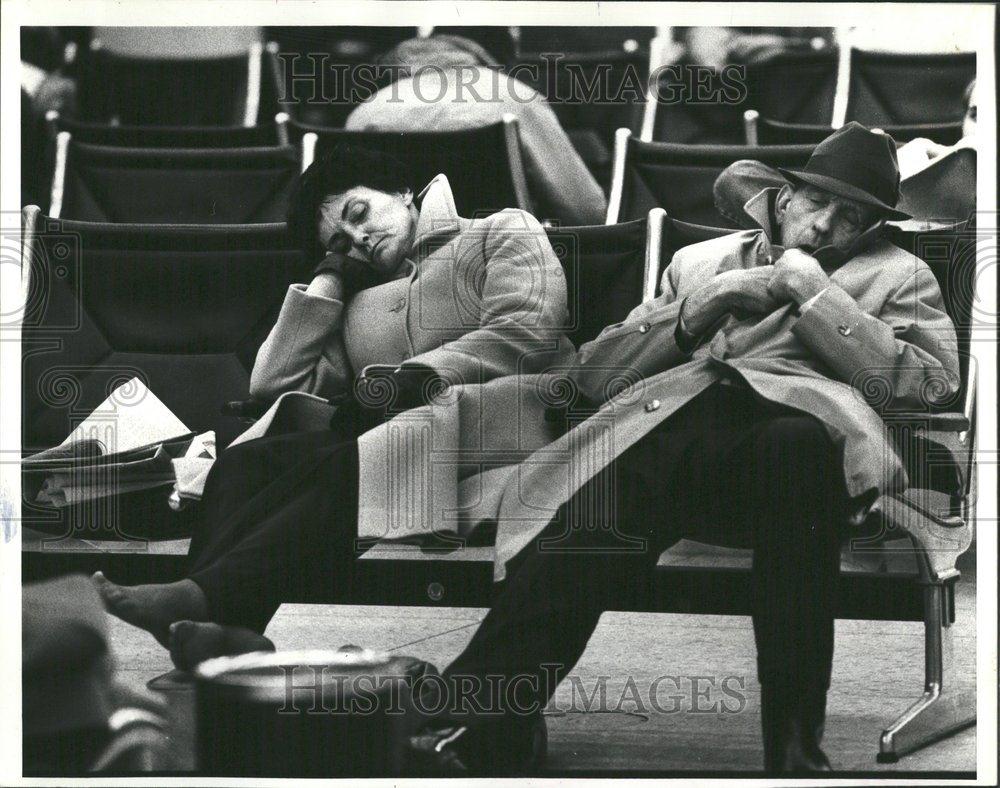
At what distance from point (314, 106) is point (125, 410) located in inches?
38.3

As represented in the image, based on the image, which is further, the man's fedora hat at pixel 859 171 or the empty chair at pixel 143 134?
the empty chair at pixel 143 134

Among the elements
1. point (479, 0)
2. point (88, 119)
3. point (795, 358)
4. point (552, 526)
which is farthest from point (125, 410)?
point (795, 358)

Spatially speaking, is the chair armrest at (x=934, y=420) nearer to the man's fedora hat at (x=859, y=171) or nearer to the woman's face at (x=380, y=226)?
the man's fedora hat at (x=859, y=171)

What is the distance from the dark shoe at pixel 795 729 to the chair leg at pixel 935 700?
182 mm

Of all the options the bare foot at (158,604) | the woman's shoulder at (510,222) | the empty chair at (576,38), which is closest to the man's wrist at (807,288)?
the woman's shoulder at (510,222)

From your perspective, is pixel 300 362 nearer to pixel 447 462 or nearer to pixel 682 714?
pixel 447 462

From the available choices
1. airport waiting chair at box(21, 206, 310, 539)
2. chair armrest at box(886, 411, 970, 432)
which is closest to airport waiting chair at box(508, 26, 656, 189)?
airport waiting chair at box(21, 206, 310, 539)

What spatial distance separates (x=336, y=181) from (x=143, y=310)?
2.05ft

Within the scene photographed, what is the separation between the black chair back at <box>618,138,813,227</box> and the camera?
4.14 meters

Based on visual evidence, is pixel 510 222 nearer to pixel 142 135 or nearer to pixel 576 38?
pixel 576 38

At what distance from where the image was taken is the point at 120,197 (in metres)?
4.29

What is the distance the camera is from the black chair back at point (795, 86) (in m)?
4.29

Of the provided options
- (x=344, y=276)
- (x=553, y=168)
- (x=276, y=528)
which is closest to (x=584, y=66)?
(x=553, y=168)

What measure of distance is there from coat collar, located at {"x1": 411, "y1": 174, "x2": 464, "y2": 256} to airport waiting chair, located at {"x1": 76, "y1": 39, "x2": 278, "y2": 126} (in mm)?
625
